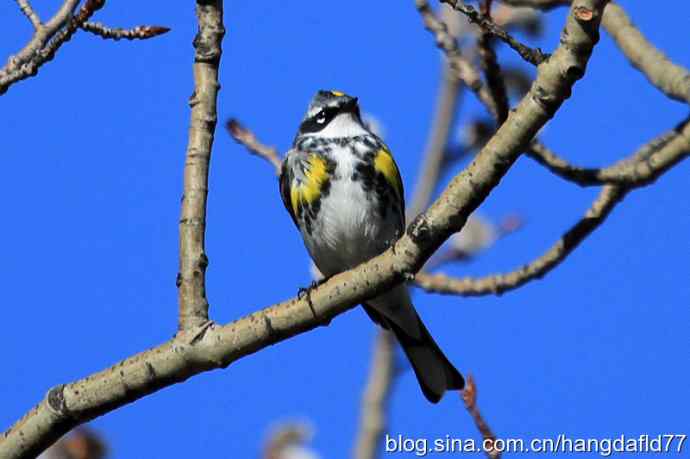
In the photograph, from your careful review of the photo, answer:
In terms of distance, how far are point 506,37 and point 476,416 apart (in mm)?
1197

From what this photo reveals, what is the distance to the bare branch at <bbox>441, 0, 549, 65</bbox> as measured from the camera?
2.82 meters

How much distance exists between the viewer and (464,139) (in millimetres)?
5676

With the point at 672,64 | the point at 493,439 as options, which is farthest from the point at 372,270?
the point at 672,64

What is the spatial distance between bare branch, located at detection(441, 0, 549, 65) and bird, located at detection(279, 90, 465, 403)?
2.35 m

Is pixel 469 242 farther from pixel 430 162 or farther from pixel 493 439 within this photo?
pixel 493 439

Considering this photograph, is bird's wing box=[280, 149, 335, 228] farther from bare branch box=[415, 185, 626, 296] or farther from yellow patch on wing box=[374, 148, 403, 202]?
bare branch box=[415, 185, 626, 296]

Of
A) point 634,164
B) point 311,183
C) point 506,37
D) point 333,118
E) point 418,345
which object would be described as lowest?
point 506,37

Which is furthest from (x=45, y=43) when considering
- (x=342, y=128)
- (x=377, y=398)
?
(x=342, y=128)

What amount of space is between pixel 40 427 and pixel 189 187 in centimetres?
88

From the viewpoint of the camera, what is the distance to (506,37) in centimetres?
295

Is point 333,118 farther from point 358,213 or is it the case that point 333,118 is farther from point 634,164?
point 634,164

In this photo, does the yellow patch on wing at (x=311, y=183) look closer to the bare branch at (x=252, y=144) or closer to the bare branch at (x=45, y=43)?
the bare branch at (x=252, y=144)

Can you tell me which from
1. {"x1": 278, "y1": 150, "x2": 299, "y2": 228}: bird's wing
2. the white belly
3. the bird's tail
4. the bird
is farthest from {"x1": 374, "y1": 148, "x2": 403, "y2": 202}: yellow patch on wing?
the bird's tail

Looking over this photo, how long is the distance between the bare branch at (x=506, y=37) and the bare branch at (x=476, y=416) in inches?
41.8
